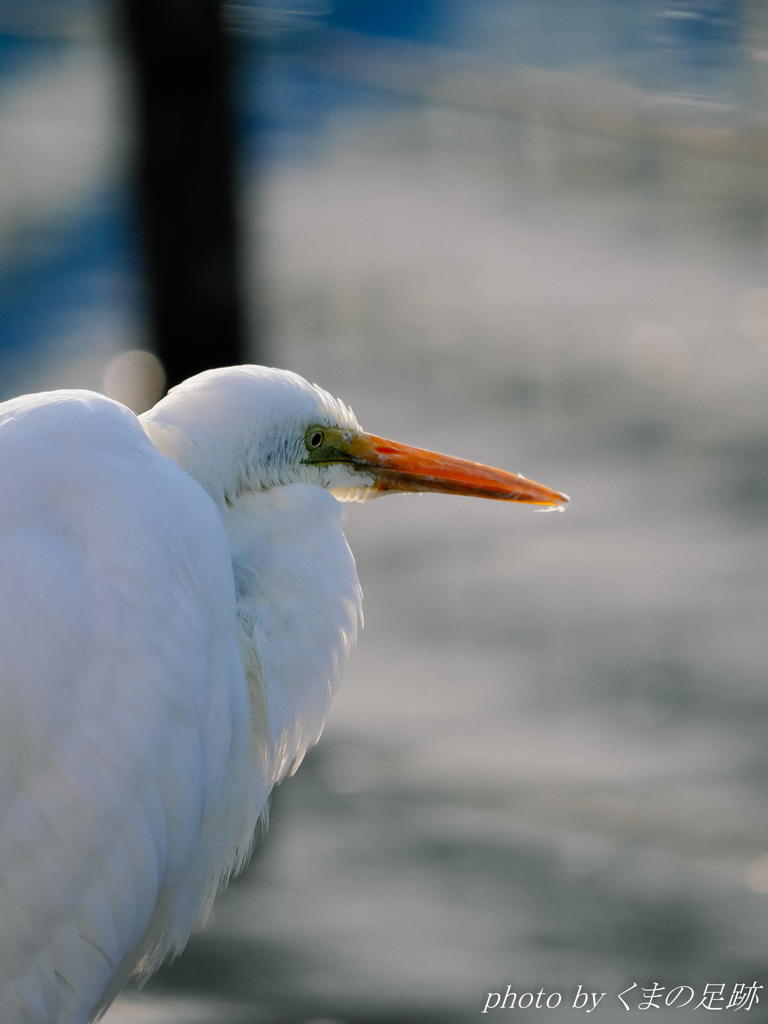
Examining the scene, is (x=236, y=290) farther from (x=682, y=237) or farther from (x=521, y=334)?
(x=682, y=237)

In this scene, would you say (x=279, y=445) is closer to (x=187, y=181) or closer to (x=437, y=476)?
(x=437, y=476)

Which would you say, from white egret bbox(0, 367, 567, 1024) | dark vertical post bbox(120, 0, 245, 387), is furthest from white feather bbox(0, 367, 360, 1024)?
dark vertical post bbox(120, 0, 245, 387)

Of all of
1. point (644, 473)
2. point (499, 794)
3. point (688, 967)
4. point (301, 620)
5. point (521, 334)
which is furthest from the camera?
point (521, 334)

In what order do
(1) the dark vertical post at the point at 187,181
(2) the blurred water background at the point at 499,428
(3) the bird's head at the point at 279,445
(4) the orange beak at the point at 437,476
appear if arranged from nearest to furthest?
(3) the bird's head at the point at 279,445
(4) the orange beak at the point at 437,476
(2) the blurred water background at the point at 499,428
(1) the dark vertical post at the point at 187,181

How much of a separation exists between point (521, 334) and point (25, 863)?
3.89 metres

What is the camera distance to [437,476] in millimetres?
1675

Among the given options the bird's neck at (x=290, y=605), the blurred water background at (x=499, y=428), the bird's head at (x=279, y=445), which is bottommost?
the blurred water background at (x=499, y=428)

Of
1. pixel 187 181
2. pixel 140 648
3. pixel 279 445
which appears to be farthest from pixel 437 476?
pixel 187 181

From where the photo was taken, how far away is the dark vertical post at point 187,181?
97.6 inches

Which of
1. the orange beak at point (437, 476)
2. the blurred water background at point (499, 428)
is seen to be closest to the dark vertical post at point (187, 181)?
the blurred water background at point (499, 428)

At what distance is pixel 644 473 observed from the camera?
3.80 metres

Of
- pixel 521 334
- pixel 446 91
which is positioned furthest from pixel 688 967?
pixel 446 91

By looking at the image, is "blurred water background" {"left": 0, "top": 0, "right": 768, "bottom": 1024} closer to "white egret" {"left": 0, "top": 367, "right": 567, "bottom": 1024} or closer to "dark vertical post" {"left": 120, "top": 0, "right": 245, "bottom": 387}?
"dark vertical post" {"left": 120, "top": 0, "right": 245, "bottom": 387}

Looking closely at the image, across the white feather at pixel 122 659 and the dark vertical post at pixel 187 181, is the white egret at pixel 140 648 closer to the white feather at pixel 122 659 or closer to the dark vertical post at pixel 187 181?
the white feather at pixel 122 659
